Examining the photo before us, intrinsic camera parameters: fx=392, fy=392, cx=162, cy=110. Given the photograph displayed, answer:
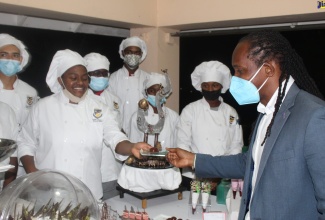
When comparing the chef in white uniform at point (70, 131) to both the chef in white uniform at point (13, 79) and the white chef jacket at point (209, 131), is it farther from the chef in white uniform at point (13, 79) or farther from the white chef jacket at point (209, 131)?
the white chef jacket at point (209, 131)

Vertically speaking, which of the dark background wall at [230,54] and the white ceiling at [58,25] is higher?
the white ceiling at [58,25]

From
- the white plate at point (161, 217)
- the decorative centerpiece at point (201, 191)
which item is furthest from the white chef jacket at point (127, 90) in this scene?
the white plate at point (161, 217)

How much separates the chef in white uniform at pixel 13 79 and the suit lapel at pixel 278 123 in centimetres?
233

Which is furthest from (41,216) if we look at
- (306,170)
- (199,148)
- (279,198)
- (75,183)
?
(199,148)

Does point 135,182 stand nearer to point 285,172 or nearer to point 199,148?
point 199,148

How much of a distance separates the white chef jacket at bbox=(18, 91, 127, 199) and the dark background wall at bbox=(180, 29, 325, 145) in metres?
2.02

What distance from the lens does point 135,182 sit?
2666 mm

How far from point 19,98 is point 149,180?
1.44 meters

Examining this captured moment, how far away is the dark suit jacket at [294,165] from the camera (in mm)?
1356

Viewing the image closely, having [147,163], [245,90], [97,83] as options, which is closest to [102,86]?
[97,83]

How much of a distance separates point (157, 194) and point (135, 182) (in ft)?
0.57

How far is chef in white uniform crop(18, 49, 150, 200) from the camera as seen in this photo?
8.62 ft

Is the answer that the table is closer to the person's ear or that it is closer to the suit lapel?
the suit lapel

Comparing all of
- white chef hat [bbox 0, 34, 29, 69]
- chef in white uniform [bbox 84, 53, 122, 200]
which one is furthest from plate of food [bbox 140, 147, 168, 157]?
white chef hat [bbox 0, 34, 29, 69]
